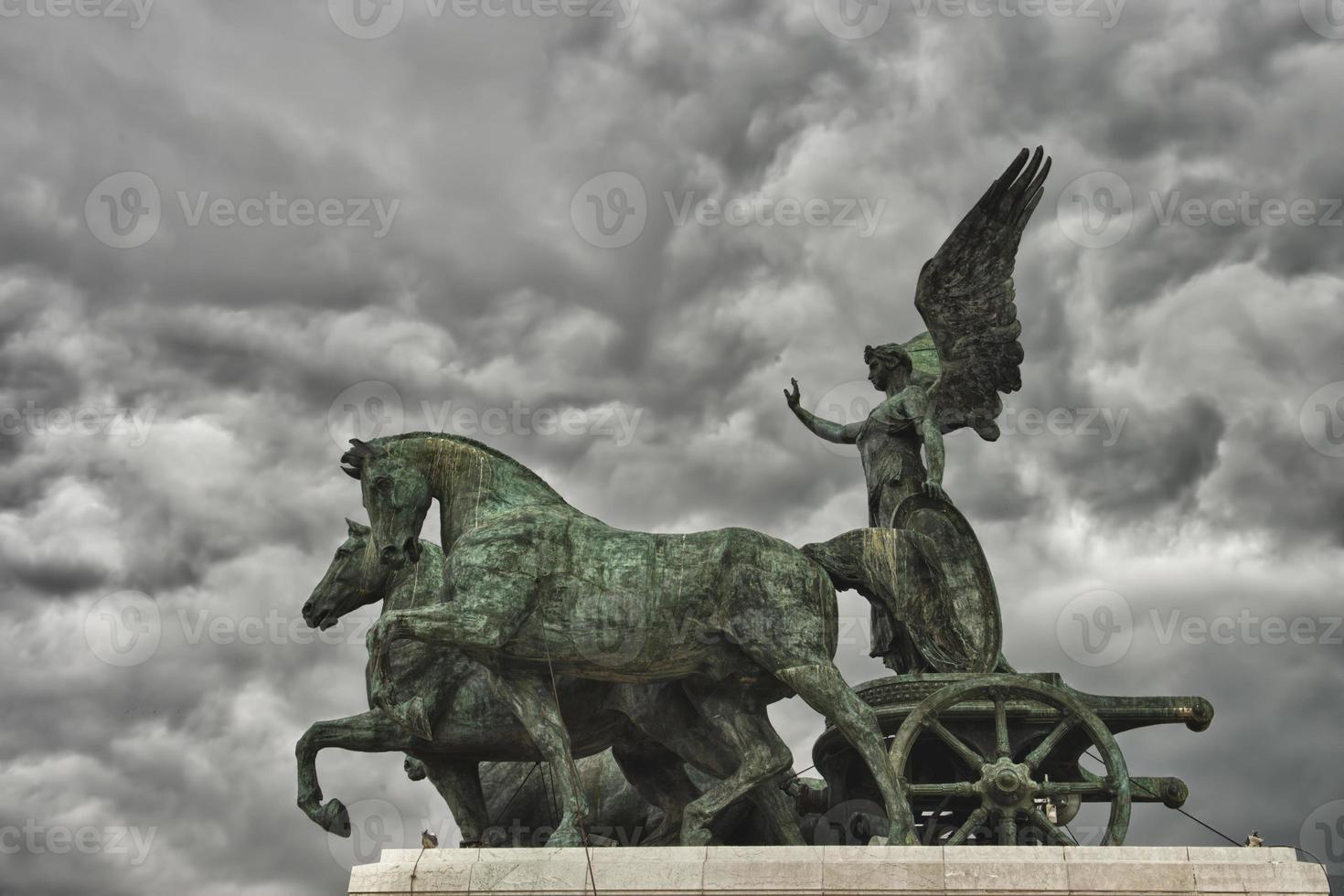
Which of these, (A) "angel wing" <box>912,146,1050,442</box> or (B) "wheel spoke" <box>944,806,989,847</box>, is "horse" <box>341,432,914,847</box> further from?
(A) "angel wing" <box>912,146,1050,442</box>

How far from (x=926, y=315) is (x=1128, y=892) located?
22.8ft

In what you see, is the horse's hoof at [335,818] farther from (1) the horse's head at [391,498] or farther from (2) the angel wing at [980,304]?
(2) the angel wing at [980,304]

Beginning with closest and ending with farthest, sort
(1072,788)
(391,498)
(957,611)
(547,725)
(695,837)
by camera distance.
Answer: (695,837)
(547,725)
(1072,788)
(391,498)
(957,611)

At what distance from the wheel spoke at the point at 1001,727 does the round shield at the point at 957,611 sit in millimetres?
1224

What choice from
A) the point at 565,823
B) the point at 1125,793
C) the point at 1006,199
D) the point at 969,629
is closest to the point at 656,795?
the point at 565,823

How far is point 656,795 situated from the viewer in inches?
510

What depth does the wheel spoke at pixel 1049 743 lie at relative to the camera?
11492 mm

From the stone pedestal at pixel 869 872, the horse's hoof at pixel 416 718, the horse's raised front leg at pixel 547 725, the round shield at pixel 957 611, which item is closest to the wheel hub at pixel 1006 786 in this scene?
the stone pedestal at pixel 869 872

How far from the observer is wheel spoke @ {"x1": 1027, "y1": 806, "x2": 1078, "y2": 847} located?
1109cm

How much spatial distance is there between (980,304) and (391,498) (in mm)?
6645

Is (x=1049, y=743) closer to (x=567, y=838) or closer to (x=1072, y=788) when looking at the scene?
(x=1072, y=788)

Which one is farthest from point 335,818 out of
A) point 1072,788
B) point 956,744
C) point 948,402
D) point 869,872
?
point 948,402

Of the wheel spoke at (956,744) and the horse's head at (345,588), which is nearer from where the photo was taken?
the wheel spoke at (956,744)

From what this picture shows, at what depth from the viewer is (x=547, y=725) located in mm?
11289
